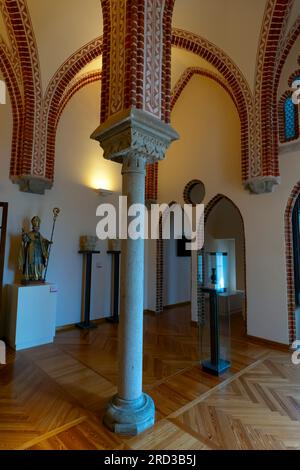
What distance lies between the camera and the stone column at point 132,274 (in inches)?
82.4

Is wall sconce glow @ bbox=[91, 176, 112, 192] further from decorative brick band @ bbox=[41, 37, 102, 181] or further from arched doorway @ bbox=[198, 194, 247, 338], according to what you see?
arched doorway @ bbox=[198, 194, 247, 338]

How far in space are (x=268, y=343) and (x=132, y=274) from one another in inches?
125

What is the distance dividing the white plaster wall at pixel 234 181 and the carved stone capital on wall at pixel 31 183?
9.06ft

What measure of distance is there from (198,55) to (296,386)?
17.0ft

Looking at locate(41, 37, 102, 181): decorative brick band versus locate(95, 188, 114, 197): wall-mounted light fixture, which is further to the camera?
locate(95, 188, 114, 197): wall-mounted light fixture

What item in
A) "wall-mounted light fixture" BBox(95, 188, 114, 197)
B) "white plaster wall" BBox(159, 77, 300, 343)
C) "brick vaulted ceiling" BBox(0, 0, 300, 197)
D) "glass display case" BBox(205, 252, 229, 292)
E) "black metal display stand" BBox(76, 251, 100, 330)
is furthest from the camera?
"wall-mounted light fixture" BBox(95, 188, 114, 197)

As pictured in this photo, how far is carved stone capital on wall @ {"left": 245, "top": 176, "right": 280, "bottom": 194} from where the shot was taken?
4.08 metres

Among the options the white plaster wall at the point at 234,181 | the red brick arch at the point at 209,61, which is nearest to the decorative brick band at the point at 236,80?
the red brick arch at the point at 209,61

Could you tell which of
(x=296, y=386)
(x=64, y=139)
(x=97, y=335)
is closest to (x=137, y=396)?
(x=296, y=386)

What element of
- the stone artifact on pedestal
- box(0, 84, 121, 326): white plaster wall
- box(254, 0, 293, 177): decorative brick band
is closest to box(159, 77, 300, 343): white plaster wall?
box(254, 0, 293, 177): decorative brick band

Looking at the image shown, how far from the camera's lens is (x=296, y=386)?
2.83 metres

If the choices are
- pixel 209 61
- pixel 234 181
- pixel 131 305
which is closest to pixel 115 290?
pixel 234 181

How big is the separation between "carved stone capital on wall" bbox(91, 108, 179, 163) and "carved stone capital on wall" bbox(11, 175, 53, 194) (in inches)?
97.5

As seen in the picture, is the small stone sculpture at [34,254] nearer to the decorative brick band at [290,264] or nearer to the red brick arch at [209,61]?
the red brick arch at [209,61]
